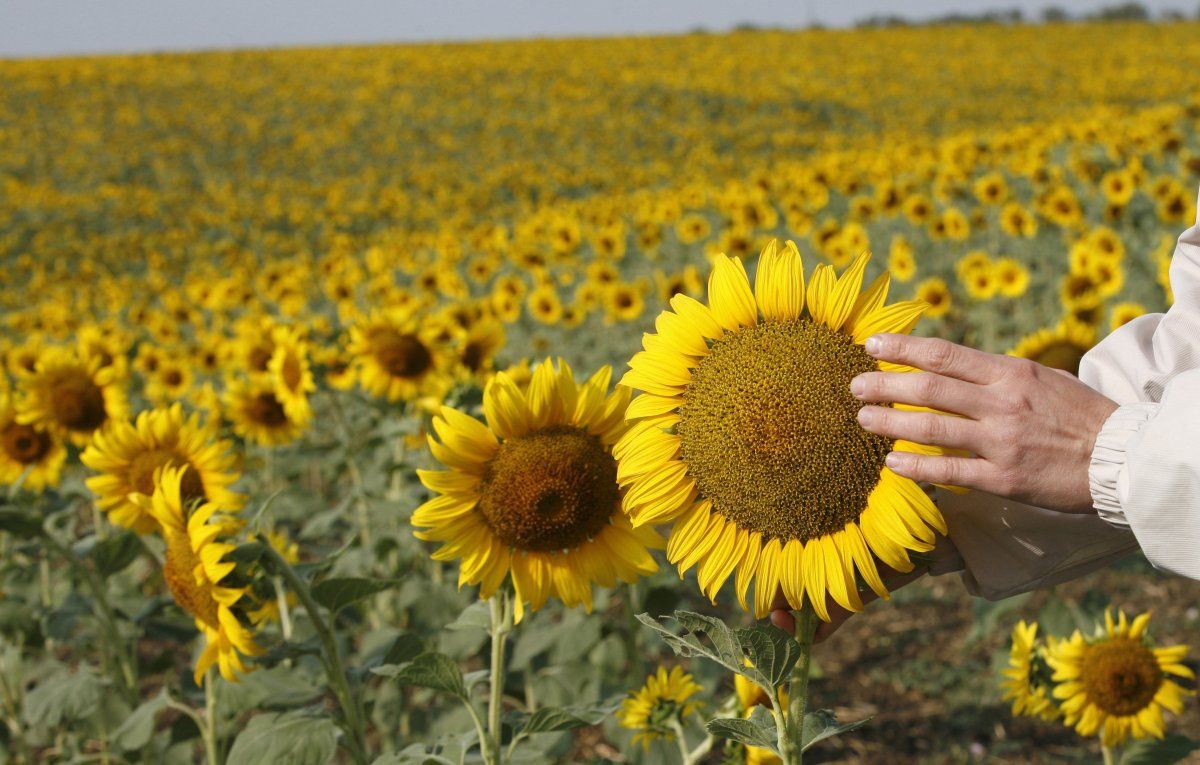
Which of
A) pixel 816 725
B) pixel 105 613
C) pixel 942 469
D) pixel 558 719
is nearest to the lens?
pixel 942 469

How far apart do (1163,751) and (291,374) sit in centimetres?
333

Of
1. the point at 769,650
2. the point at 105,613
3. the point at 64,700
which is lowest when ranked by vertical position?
the point at 64,700

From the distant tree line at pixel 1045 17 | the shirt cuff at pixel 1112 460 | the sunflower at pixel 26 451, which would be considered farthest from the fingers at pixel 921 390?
the distant tree line at pixel 1045 17

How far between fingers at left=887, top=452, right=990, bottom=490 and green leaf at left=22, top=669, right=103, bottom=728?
2.44 m

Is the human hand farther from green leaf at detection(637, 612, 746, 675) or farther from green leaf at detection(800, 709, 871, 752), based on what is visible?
green leaf at detection(800, 709, 871, 752)

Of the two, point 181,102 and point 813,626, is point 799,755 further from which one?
point 181,102

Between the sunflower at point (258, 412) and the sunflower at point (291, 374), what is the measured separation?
0.20 metres

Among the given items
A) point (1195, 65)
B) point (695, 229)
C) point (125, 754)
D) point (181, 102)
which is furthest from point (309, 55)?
point (125, 754)

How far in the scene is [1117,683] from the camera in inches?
88.4

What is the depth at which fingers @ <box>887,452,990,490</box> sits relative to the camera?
4.05 feet

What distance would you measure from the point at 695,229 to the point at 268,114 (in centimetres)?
2532

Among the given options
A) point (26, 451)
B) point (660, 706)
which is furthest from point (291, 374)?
point (660, 706)

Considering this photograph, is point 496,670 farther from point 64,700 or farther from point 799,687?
point 64,700

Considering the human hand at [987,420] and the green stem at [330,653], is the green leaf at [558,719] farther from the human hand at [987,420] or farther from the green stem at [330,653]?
the human hand at [987,420]
